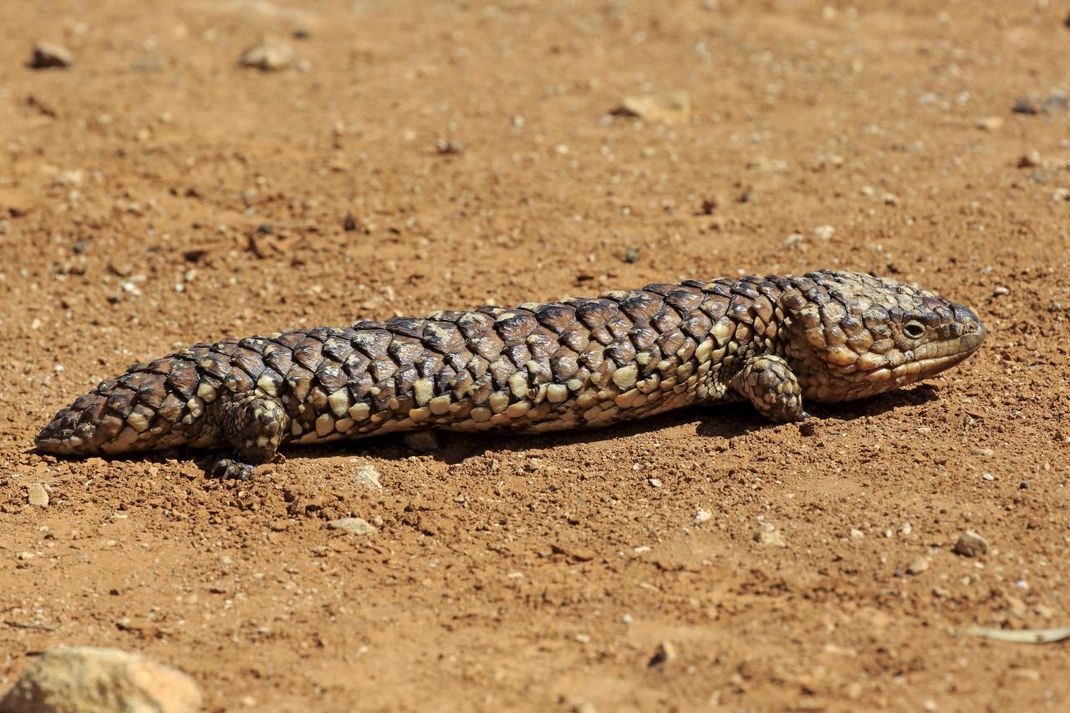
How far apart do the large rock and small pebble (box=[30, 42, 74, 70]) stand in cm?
887

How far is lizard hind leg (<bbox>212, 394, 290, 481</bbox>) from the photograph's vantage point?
653 centimetres

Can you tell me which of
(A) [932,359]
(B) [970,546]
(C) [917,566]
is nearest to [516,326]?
(A) [932,359]

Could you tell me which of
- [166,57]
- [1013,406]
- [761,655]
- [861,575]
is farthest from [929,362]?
[166,57]

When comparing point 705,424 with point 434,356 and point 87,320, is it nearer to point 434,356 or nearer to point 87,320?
point 434,356

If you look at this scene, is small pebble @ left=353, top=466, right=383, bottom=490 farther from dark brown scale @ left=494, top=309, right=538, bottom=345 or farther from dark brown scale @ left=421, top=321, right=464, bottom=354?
dark brown scale @ left=494, top=309, right=538, bottom=345

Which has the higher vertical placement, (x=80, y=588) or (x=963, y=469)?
(x=963, y=469)

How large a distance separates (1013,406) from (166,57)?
8.90m

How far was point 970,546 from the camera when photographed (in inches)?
219

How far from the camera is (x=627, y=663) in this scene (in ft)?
16.7

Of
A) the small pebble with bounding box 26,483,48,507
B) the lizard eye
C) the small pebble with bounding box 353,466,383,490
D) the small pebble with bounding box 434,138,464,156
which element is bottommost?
the small pebble with bounding box 26,483,48,507

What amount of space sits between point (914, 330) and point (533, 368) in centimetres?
205

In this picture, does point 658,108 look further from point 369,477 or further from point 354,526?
point 354,526

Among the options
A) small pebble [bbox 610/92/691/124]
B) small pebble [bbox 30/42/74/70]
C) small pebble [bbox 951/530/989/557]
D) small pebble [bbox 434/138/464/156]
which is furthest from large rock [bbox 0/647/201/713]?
small pebble [bbox 30/42/74/70]

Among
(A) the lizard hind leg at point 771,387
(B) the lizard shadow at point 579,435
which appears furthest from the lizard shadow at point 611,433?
(A) the lizard hind leg at point 771,387
